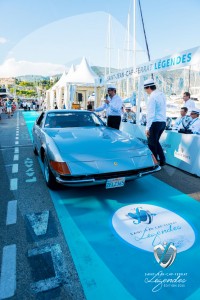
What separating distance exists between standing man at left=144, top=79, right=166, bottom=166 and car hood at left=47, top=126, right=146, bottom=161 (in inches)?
34.3

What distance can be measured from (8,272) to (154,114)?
3917 millimetres

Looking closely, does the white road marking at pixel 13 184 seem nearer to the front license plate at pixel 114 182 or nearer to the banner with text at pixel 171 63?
the front license plate at pixel 114 182

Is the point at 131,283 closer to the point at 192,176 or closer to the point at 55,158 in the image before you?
the point at 55,158

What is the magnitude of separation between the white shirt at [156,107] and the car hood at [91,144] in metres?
0.85

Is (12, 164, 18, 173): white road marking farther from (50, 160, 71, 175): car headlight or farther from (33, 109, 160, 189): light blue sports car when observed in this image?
(50, 160, 71, 175): car headlight

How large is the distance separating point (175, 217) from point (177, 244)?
63cm

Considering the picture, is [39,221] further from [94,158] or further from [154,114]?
[154,114]

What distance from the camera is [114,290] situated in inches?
75.8

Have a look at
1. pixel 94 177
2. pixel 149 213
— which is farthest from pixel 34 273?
pixel 149 213

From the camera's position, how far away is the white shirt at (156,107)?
189 inches

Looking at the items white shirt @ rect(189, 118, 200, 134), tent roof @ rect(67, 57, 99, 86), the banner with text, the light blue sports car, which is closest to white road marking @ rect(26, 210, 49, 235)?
the light blue sports car

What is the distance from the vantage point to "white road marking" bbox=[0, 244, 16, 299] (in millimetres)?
1908

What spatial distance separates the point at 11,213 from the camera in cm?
321

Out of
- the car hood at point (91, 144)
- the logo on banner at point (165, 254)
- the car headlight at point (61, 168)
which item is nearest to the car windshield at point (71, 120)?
the car hood at point (91, 144)
